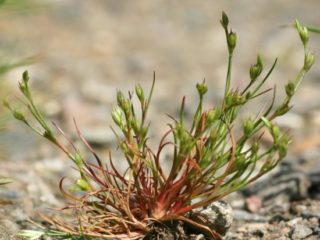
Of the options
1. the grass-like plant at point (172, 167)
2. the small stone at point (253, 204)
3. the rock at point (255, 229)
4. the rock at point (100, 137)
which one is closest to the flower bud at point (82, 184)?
the grass-like plant at point (172, 167)

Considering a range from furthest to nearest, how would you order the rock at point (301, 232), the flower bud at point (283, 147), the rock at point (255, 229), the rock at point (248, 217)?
the rock at point (248, 217) → the rock at point (255, 229) → the rock at point (301, 232) → the flower bud at point (283, 147)

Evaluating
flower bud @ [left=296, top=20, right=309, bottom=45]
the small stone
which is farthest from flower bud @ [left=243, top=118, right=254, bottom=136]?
the small stone

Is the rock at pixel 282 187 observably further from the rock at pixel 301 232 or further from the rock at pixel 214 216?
the rock at pixel 214 216

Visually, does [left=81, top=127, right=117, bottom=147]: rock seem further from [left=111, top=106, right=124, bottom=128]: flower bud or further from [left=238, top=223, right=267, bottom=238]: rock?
[left=111, top=106, right=124, bottom=128]: flower bud

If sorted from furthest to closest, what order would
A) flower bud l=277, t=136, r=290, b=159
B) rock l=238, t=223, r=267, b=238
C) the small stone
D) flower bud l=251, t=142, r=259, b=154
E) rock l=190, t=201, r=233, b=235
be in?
1. the small stone
2. rock l=238, t=223, r=267, b=238
3. rock l=190, t=201, r=233, b=235
4. flower bud l=251, t=142, r=259, b=154
5. flower bud l=277, t=136, r=290, b=159

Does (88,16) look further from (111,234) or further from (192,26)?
(111,234)

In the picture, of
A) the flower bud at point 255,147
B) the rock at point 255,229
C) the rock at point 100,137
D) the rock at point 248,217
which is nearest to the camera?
the flower bud at point 255,147

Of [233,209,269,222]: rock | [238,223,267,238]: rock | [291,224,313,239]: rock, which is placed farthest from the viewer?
[233,209,269,222]: rock
